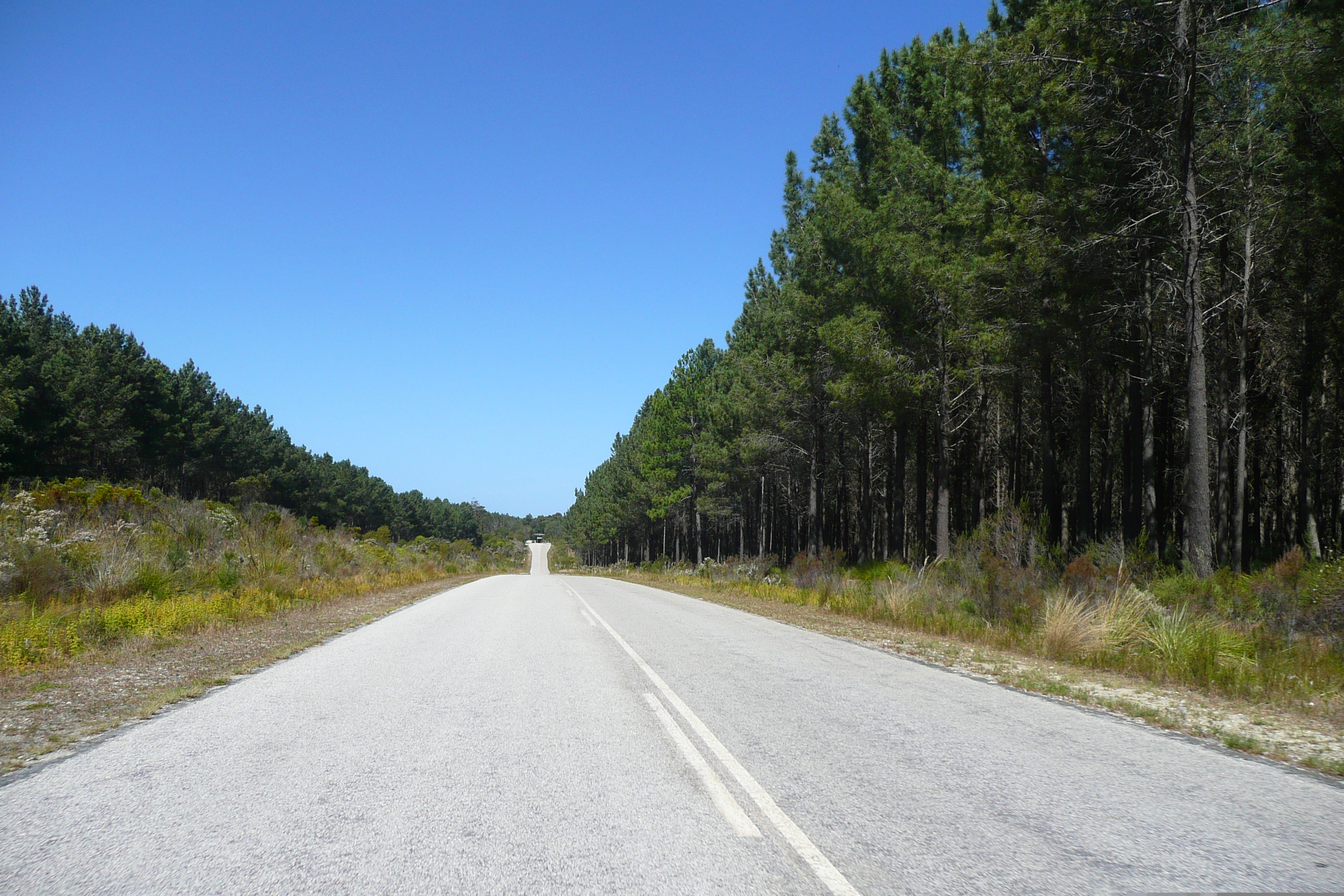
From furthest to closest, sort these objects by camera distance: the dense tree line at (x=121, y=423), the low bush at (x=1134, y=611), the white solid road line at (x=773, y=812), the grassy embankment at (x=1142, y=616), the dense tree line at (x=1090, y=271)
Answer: the dense tree line at (x=121, y=423), the dense tree line at (x=1090, y=271), the low bush at (x=1134, y=611), the grassy embankment at (x=1142, y=616), the white solid road line at (x=773, y=812)

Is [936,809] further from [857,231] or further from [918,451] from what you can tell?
[918,451]

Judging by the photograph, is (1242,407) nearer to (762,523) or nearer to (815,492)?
(815,492)

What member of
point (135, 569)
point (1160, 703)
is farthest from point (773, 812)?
point (135, 569)

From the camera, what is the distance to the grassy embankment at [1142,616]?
8133 mm

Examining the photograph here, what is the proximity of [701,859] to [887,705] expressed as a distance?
13.0 feet

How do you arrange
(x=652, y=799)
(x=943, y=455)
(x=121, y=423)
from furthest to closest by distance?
(x=121, y=423) < (x=943, y=455) < (x=652, y=799)

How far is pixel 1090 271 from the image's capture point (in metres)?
17.8

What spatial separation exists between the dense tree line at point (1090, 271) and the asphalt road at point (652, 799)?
1012cm

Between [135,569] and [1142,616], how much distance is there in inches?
645

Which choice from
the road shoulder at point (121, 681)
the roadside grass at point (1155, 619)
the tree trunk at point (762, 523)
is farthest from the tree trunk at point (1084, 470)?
the tree trunk at point (762, 523)

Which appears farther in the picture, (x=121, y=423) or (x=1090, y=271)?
(x=121, y=423)

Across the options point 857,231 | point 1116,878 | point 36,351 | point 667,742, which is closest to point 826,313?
point 857,231

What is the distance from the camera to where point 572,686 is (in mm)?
7809

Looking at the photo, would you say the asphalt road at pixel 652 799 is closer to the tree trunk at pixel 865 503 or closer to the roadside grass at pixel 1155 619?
the roadside grass at pixel 1155 619
